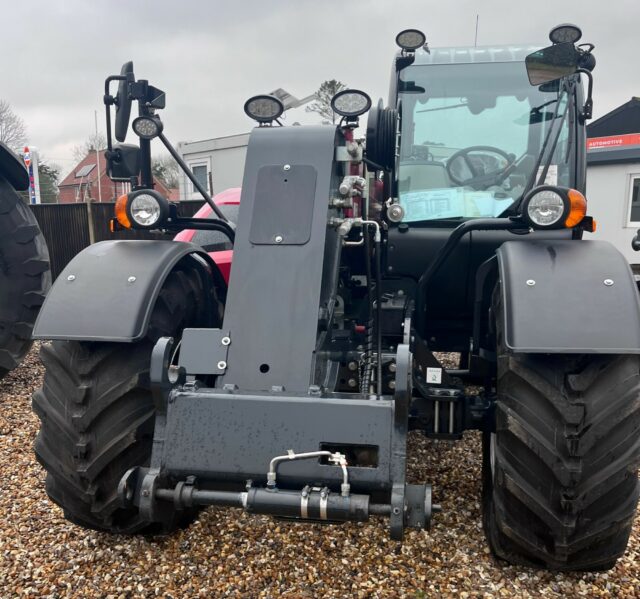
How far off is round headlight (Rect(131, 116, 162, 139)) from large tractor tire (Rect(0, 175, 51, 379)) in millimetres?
3018

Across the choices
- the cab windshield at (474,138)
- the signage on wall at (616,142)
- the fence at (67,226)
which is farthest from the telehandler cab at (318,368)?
the signage on wall at (616,142)

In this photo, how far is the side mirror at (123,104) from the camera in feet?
9.95

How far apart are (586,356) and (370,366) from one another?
3.19 ft

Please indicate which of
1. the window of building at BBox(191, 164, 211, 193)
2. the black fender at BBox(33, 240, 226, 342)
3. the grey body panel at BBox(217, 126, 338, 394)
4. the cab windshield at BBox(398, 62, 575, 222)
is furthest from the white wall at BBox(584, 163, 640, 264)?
the black fender at BBox(33, 240, 226, 342)

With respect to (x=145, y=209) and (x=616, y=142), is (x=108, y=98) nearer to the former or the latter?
(x=145, y=209)

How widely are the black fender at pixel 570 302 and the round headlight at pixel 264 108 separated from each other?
4.82 ft

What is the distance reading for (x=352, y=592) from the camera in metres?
2.59

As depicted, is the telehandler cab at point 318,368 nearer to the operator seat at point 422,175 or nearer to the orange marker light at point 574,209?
the orange marker light at point 574,209

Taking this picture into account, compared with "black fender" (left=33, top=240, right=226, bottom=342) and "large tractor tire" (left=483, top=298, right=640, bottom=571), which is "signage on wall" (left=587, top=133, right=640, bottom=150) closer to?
"large tractor tire" (left=483, top=298, right=640, bottom=571)

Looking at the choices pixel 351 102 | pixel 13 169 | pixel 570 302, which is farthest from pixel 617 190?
pixel 570 302

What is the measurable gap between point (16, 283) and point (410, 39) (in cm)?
409

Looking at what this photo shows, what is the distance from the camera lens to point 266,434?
221 centimetres

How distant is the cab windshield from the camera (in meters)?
3.82

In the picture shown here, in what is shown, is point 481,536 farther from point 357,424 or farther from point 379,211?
point 379,211
